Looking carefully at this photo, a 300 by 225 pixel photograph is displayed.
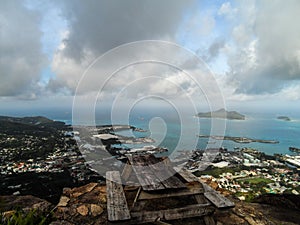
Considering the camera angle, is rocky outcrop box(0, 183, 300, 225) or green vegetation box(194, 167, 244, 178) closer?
rocky outcrop box(0, 183, 300, 225)

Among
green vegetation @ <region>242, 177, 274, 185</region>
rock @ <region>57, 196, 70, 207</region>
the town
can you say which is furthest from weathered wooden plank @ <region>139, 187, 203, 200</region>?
green vegetation @ <region>242, 177, 274, 185</region>

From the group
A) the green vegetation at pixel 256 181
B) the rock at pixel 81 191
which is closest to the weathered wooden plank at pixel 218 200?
the rock at pixel 81 191

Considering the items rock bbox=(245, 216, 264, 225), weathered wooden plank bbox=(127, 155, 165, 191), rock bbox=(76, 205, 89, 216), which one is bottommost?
rock bbox=(245, 216, 264, 225)

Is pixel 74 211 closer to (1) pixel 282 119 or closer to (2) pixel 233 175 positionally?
(2) pixel 233 175

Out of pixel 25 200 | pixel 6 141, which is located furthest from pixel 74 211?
pixel 6 141

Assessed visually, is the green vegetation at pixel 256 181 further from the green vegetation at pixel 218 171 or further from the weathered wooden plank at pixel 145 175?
the weathered wooden plank at pixel 145 175

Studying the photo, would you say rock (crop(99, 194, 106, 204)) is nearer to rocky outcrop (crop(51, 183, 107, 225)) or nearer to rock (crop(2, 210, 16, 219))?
rocky outcrop (crop(51, 183, 107, 225))

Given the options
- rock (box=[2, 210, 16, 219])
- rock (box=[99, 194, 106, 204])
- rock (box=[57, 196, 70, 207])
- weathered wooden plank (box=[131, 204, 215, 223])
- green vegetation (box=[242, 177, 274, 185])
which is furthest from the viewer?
green vegetation (box=[242, 177, 274, 185])
